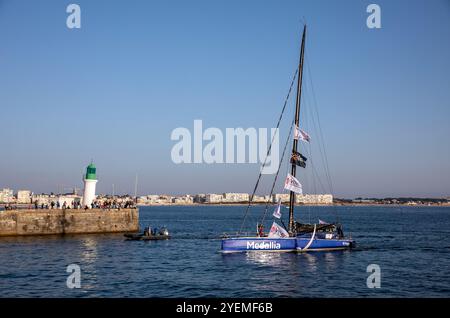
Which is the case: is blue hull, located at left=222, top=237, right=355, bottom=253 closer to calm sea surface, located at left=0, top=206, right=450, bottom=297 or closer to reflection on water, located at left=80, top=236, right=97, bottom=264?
calm sea surface, located at left=0, top=206, right=450, bottom=297

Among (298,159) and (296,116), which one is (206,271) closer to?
(298,159)

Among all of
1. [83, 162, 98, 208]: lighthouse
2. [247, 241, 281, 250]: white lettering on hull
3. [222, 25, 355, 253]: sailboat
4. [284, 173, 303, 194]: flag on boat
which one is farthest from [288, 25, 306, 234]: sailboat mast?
[83, 162, 98, 208]: lighthouse

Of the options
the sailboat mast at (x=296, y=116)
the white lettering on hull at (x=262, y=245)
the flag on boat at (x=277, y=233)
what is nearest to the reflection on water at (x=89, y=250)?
the white lettering on hull at (x=262, y=245)

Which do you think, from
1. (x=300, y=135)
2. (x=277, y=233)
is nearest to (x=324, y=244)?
(x=277, y=233)

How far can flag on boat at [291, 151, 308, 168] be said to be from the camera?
1784 inches

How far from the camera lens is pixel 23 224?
184 ft

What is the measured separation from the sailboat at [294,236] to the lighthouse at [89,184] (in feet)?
100

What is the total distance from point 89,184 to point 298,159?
36.5 meters

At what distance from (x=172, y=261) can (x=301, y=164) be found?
55.7 ft

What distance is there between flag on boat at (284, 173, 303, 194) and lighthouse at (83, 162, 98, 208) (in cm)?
3502

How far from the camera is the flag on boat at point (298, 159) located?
149ft
